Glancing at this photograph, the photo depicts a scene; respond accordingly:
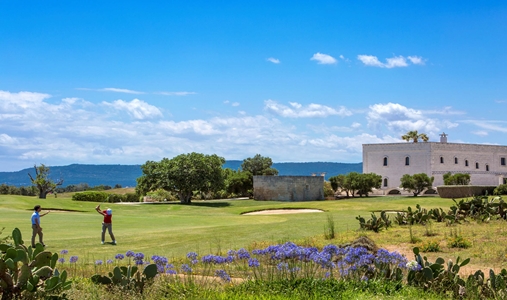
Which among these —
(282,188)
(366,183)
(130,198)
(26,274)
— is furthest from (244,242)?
(366,183)

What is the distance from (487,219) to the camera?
80.4ft

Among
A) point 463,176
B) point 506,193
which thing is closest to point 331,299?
point 506,193

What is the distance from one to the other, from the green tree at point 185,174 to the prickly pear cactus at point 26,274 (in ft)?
176

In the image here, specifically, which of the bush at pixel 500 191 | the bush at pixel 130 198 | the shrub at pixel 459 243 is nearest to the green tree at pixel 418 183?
the bush at pixel 500 191

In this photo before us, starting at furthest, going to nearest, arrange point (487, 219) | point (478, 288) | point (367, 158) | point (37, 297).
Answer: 1. point (367, 158)
2. point (487, 219)
3. point (478, 288)
4. point (37, 297)

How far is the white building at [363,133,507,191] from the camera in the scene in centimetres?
10607

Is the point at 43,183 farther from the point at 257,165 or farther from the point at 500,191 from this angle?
the point at 257,165

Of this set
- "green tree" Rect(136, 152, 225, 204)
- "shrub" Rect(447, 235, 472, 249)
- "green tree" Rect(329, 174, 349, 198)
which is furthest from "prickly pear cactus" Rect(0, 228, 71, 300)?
"green tree" Rect(329, 174, 349, 198)

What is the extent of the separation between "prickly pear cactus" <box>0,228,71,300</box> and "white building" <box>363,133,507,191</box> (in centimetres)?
9966

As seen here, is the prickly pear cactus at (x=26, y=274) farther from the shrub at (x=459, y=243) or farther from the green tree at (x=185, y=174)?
the green tree at (x=185, y=174)

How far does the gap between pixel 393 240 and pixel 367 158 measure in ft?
315

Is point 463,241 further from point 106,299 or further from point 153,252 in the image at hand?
point 106,299

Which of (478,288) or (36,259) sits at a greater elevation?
(36,259)

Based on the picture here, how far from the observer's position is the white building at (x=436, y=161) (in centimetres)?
10607
